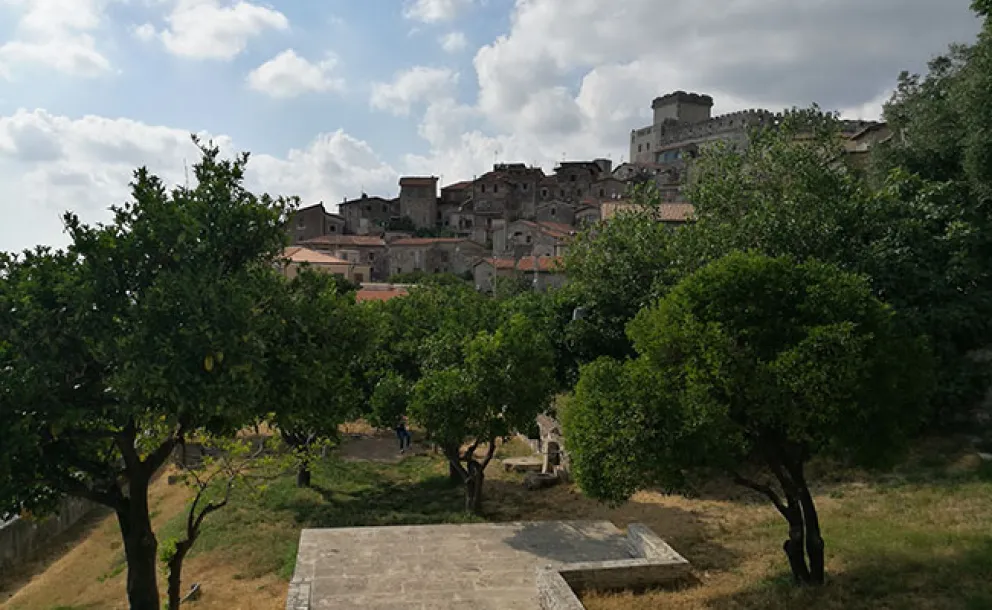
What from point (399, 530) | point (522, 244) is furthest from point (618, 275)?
point (522, 244)

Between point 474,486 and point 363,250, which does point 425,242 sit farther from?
point 474,486

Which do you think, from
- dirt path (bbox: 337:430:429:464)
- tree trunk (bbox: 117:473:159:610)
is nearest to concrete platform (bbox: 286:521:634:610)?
tree trunk (bbox: 117:473:159:610)

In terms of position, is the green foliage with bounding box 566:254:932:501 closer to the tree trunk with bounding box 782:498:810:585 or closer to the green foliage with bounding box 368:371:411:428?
the tree trunk with bounding box 782:498:810:585

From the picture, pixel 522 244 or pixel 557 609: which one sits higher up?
pixel 522 244

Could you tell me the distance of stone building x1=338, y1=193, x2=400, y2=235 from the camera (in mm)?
87312

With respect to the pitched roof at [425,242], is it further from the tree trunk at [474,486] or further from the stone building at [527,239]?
the tree trunk at [474,486]

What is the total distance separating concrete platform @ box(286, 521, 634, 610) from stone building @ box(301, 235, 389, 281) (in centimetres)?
5934

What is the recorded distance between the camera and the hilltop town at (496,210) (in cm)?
7069

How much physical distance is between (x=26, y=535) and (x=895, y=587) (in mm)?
22123

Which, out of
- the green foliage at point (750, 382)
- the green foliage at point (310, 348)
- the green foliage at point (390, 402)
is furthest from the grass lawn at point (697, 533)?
the green foliage at point (310, 348)

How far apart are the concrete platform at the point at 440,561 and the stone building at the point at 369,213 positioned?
75330 mm

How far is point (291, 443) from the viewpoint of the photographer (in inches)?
823

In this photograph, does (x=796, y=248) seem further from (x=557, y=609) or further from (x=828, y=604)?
(x=557, y=609)

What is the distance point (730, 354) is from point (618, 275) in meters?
11.3
